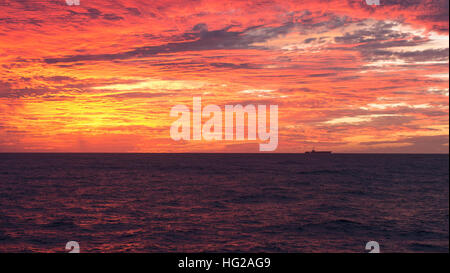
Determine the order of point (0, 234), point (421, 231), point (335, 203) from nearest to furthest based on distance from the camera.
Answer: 1. point (0, 234)
2. point (421, 231)
3. point (335, 203)

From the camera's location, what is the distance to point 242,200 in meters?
40.1

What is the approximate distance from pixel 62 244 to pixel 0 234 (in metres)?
5.65

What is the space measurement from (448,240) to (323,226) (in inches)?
325

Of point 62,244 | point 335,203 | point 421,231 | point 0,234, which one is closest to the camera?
point 62,244

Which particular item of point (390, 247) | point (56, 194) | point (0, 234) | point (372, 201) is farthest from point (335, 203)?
point (56, 194)

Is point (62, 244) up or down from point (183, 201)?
up

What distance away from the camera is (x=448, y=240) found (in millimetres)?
23562
